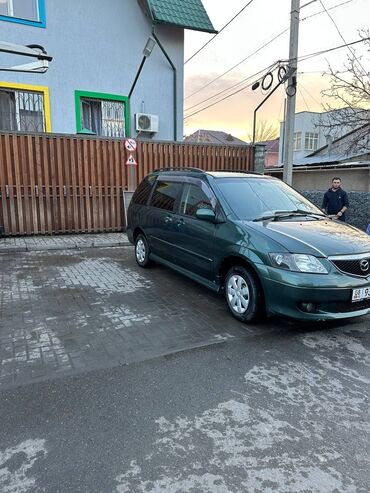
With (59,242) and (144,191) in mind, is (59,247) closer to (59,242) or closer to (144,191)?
(59,242)

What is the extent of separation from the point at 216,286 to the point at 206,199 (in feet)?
3.90

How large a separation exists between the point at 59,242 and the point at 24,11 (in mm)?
6646

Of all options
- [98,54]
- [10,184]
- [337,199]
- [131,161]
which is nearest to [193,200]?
[337,199]

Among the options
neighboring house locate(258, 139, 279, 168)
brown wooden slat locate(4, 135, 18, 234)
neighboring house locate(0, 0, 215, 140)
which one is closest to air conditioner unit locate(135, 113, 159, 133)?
neighboring house locate(0, 0, 215, 140)

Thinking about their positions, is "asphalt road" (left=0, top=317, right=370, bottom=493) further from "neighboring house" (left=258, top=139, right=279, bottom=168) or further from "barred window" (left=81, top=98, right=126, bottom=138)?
"neighboring house" (left=258, top=139, right=279, bottom=168)

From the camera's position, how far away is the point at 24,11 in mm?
10523

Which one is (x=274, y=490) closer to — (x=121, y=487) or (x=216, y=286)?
(x=121, y=487)

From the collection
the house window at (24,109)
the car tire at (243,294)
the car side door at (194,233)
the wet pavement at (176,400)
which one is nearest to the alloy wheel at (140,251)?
the car side door at (194,233)

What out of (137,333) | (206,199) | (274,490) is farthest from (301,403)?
(206,199)

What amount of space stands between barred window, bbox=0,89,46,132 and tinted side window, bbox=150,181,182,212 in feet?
20.6

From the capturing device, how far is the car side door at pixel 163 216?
587 cm

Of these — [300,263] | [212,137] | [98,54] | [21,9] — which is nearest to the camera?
[300,263]

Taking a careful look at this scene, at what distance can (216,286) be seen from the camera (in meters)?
4.88

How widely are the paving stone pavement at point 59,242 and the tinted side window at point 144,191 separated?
247 cm
